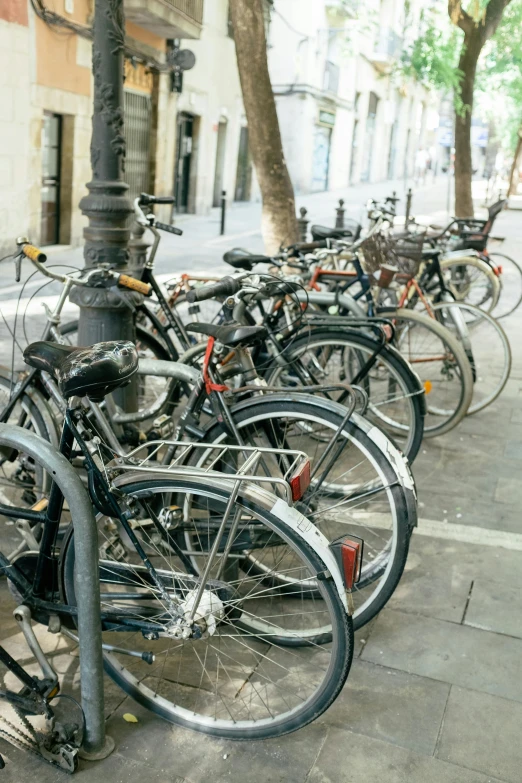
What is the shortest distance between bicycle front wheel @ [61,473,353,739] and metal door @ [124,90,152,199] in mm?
14101

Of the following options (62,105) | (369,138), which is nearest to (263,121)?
(62,105)

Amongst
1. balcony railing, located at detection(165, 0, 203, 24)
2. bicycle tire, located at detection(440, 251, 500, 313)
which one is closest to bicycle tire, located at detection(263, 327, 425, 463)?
bicycle tire, located at detection(440, 251, 500, 313)

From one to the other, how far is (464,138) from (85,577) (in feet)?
40.5

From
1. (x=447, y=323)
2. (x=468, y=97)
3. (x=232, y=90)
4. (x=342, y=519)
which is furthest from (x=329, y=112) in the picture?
(x=342, y=519)

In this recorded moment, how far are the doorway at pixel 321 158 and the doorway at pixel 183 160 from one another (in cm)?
1159

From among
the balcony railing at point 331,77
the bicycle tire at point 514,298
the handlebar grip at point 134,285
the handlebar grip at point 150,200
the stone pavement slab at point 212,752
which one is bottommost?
the stone pavement slab at point 212,752

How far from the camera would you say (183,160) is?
768 inches

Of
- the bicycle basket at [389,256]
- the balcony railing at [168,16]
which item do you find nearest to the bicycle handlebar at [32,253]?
the bicycle basket at [389,256]

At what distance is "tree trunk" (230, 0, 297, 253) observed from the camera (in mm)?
7215

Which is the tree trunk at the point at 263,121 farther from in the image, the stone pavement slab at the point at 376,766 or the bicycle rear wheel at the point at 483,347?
the stone pavement slab at the point at 376,766

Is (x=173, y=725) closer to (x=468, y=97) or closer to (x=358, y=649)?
(x=358, y=649)

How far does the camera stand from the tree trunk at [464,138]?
42.0 ft

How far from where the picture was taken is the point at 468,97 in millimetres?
13125

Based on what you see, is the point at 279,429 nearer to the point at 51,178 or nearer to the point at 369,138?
the point at 51,178
